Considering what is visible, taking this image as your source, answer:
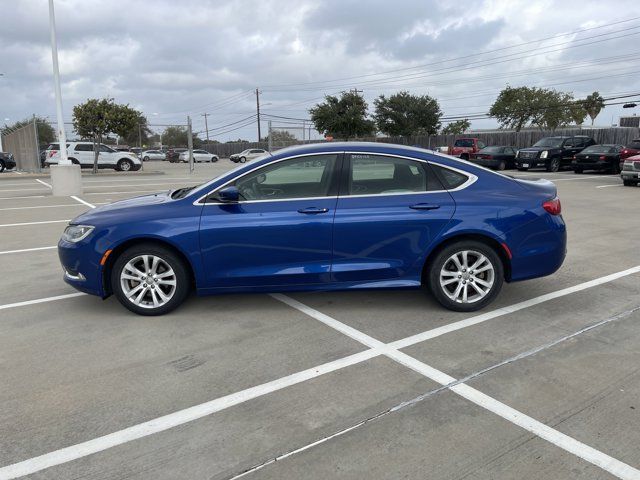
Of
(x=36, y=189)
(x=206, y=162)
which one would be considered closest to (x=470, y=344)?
(x=36, y=189)

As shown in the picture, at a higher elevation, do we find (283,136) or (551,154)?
(283,136)

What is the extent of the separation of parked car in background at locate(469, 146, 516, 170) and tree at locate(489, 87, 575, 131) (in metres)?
40.1

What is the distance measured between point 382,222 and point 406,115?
4785 cm

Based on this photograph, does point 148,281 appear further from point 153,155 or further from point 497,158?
point 153,155

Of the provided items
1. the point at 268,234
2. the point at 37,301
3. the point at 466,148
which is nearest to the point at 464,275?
the point at 268,234

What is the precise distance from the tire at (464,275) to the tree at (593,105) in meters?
79.0

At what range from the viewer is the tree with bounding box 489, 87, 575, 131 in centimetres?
6356

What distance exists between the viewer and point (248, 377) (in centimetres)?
357

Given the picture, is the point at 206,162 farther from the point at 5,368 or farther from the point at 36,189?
the point at 5,368

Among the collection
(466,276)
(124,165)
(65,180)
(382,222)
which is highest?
(124,165)

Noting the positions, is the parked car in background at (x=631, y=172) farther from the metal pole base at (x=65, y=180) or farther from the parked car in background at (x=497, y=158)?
the metal pole base at (x=65, y=180)

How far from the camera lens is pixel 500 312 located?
4824 mm

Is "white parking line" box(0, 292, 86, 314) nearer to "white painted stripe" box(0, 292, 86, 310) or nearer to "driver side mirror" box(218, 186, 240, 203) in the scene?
"white painted stripe" box(0, 292, 86, 310)

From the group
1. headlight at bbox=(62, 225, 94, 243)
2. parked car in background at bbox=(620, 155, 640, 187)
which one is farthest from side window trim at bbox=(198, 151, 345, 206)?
parked car in background at bbox=(620, 155, 640, 187)
